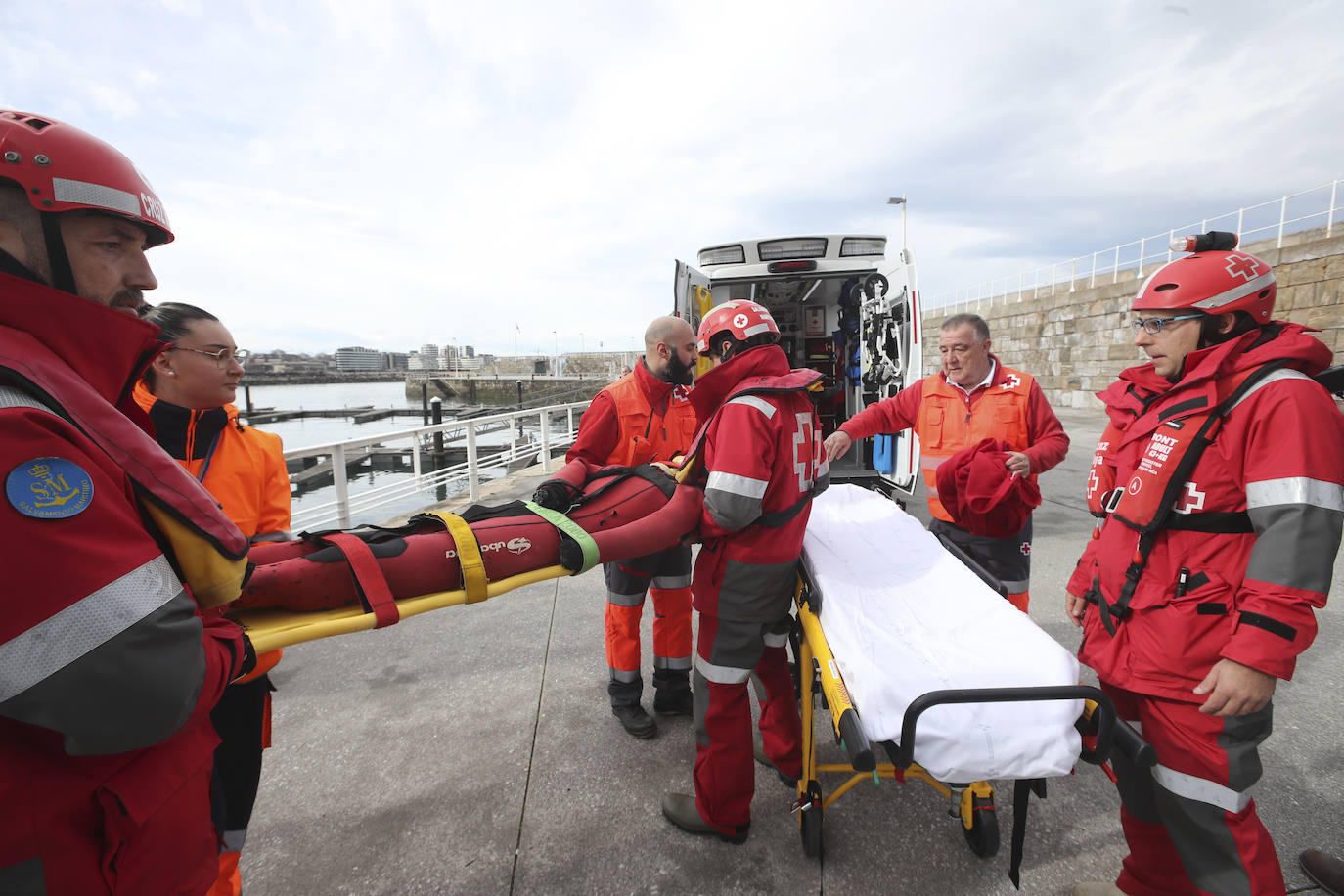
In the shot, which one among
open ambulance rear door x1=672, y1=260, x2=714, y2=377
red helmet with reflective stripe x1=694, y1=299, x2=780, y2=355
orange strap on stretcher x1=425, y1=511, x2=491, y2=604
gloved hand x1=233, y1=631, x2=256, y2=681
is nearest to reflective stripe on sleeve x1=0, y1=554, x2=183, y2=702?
gloved hand x1=233, y1=631, x2=256, y2=681

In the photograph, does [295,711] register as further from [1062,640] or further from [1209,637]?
[1062,640]

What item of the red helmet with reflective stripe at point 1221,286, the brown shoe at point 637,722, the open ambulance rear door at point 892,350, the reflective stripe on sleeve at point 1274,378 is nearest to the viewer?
the reflective stripe on sleeve at point 1274,378

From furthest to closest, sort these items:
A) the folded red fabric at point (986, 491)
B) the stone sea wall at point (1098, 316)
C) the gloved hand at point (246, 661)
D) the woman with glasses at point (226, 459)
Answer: the stone sea wall at point (1098, 316)
the folded red fabric at point (986, 491)
the woman with glasses at point (226, 459)
the gloved hand at point (246, 661)

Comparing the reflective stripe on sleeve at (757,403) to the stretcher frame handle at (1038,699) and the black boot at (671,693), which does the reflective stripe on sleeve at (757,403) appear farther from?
the black boot at (671,693)

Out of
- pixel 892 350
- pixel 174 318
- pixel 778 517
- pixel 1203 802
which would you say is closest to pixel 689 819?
pixel 778 517

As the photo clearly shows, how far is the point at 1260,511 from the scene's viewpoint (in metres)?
1.40

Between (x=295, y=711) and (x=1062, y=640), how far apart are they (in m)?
4.53

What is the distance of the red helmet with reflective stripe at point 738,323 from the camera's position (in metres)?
2.13

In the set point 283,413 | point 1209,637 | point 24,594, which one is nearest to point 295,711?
point 24,594

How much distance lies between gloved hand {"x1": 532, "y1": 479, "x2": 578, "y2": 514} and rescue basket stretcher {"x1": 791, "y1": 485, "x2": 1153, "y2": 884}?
1.01 m

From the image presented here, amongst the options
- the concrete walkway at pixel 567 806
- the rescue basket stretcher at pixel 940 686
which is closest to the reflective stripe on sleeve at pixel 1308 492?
the rescue basket stretcher at pixel 940 686

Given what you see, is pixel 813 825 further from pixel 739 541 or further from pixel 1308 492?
pixel 1308 492

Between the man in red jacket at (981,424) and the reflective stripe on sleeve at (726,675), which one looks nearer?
the reflective stripe on sleeve at (726,675)

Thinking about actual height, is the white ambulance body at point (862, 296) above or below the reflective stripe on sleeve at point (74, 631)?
above
